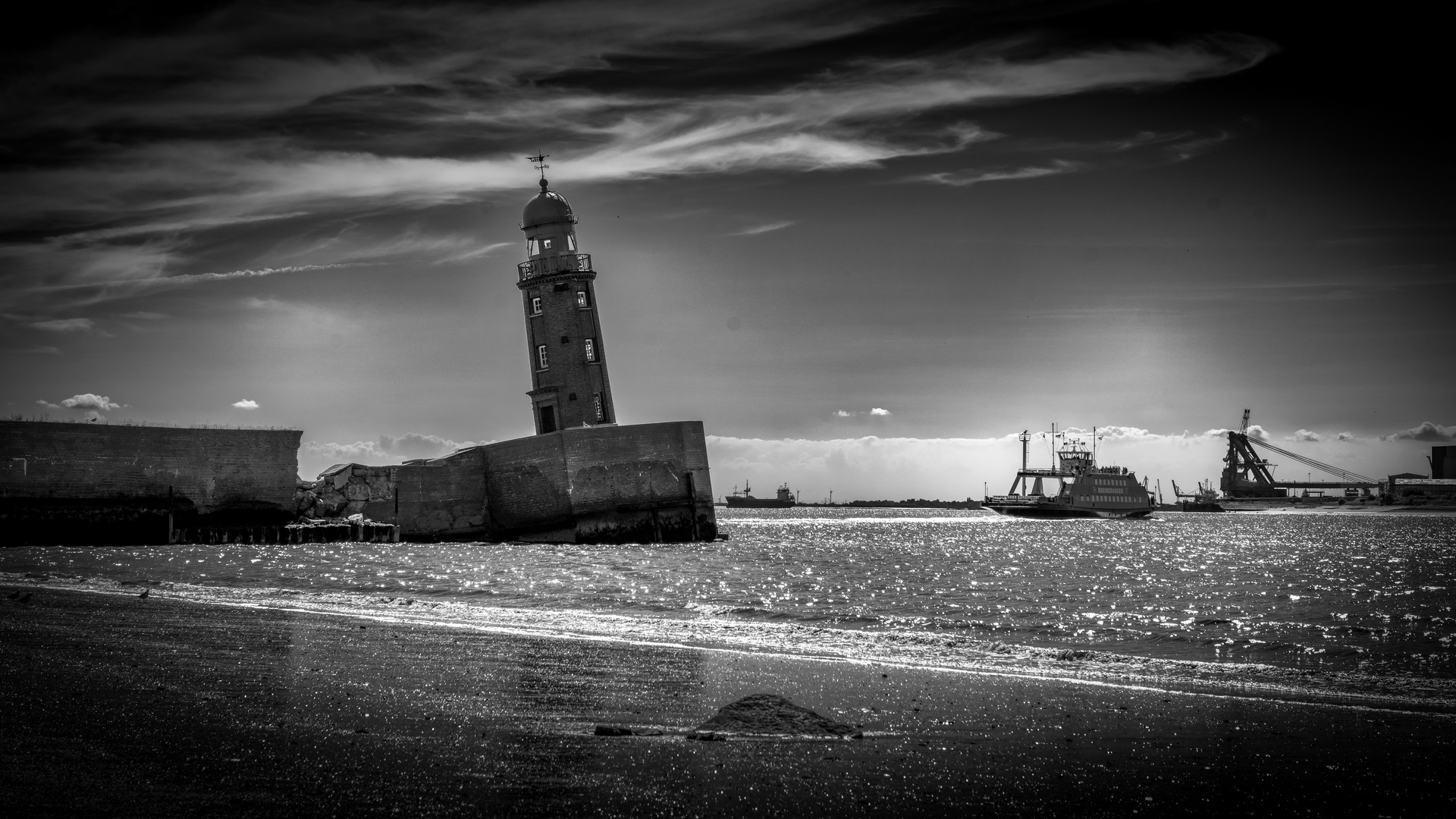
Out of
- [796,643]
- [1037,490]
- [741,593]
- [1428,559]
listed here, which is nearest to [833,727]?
[796,643]

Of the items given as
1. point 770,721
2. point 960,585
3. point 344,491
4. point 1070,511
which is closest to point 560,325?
point 344,491

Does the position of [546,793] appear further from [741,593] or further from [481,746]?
[741,593]

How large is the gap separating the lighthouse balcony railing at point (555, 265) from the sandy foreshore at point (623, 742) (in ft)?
122

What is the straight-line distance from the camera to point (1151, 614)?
2064cm

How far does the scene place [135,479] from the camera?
137 feet

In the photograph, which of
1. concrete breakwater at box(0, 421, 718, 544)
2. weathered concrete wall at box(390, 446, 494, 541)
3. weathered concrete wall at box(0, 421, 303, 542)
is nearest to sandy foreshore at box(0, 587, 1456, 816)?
concrete breakwater at box(0, 421, 718, 544)

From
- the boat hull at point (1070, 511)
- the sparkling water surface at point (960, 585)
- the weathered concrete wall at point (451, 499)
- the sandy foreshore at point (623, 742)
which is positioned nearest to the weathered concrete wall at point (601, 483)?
the weathered concrete wall at point (451, 499)

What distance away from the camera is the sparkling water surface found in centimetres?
1734

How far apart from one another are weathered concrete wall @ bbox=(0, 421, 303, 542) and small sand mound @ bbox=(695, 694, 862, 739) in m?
39.1

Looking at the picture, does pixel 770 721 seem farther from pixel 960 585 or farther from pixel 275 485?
pixel 275 485

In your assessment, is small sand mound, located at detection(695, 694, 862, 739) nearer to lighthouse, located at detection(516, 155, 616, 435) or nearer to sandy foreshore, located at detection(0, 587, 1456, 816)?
sandy foreshore, located at detection(0, 587, 1456, 816)

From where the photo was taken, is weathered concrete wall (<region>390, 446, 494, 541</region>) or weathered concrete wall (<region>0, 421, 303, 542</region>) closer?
weathered concrete wall (<region>0, 421, 303, 542</region>)

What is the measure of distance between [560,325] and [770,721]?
1631 inches

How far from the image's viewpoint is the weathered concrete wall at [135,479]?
39.6 meters
